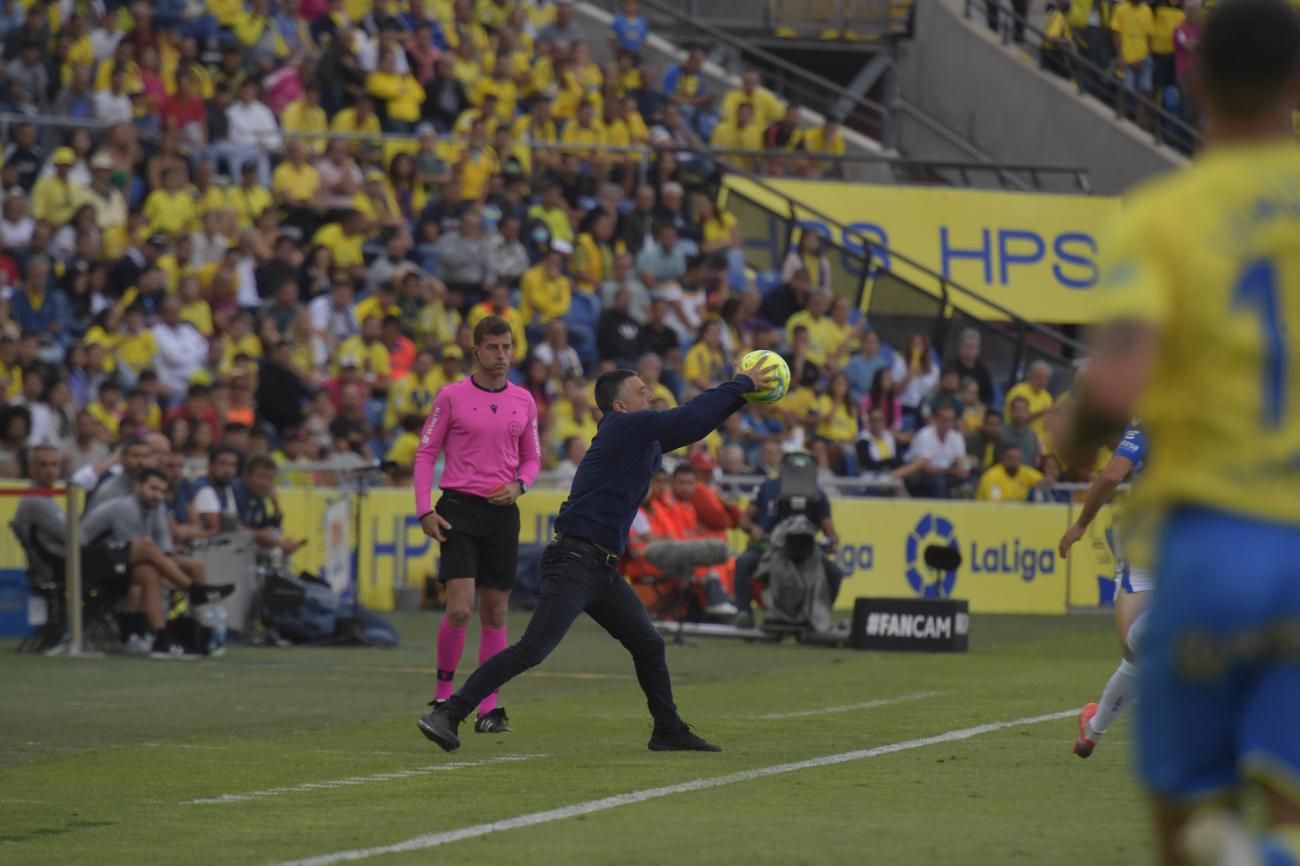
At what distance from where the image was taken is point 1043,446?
2602 cm

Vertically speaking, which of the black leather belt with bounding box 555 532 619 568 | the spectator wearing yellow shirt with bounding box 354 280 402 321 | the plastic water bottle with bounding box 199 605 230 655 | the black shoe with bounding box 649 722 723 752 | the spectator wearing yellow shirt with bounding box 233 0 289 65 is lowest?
the plastic water bottle with bounding box 199 605 230 655

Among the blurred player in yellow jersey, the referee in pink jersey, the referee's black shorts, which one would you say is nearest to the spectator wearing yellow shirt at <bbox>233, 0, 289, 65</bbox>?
the referee in pink jersey

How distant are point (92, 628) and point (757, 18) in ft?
62.6

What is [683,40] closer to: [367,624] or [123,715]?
[367,624]

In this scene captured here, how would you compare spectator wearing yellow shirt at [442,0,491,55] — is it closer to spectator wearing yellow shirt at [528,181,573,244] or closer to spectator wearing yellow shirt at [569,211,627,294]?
spectator wearing yellow shirt at [528,181,573,244]

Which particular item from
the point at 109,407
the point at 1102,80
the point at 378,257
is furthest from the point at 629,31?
the point at 109,407

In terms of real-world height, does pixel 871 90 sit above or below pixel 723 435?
above

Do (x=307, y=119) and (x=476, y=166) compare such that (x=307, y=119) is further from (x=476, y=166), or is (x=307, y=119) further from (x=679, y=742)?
(x=679, y=742)

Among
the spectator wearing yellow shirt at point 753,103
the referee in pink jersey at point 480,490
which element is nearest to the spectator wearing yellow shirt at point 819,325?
the spectator wearing yellow shirt at point 753,103

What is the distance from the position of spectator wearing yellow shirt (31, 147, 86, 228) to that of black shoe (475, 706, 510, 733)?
42.3 feet

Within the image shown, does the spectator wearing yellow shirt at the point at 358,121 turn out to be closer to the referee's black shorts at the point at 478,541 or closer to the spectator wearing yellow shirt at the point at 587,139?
the spectator wearing yellow shirt at the point at 587,139

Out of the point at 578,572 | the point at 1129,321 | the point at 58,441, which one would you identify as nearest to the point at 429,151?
the point at 58,441

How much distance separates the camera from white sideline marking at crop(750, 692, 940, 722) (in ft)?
44.0

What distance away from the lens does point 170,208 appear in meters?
24.1
